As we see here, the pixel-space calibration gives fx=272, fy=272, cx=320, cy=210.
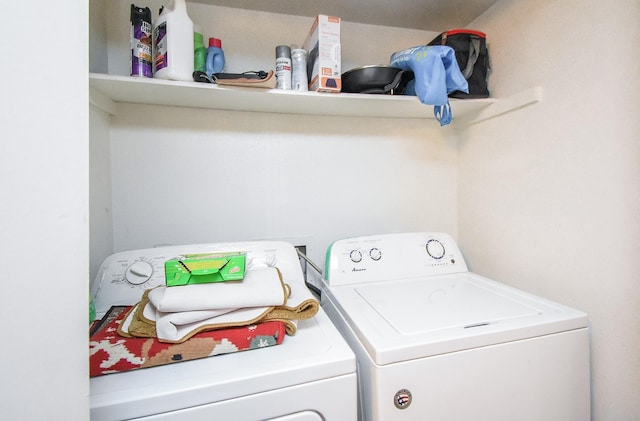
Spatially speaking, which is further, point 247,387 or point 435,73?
point 435,73

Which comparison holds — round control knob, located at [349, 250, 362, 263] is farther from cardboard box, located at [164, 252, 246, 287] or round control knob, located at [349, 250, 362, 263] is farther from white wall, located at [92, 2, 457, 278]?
cardboard box, located at [164, 252, 246, 287]

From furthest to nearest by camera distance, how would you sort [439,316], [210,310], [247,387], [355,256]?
[355,256] < [439,316] < [210,310] < [247,387]

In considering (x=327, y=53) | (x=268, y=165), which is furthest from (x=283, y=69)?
(x=268, y=165)

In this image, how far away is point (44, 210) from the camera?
38 centimetres

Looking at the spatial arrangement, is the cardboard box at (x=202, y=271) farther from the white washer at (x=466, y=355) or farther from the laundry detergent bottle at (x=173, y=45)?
the laundry detergent bottle at (x=173, y=45)

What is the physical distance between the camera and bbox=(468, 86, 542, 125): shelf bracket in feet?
3.44

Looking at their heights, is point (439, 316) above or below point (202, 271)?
below

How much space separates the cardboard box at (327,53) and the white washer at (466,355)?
812mm

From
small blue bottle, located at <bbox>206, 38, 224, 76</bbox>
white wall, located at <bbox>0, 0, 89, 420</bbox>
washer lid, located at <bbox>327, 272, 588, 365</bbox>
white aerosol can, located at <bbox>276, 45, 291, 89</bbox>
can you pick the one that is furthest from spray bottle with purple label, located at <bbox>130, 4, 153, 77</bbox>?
washer lid, located at <bbox>327, 272, 588, 365</bbox>

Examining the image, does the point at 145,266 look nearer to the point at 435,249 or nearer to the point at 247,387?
the point at 247,387

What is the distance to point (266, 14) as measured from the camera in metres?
Answer: 1.27

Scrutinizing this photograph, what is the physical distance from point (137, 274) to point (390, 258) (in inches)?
39.3

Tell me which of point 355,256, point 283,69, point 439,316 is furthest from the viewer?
point 355,256

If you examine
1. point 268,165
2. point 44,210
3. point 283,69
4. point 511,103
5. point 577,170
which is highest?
point 283,69
